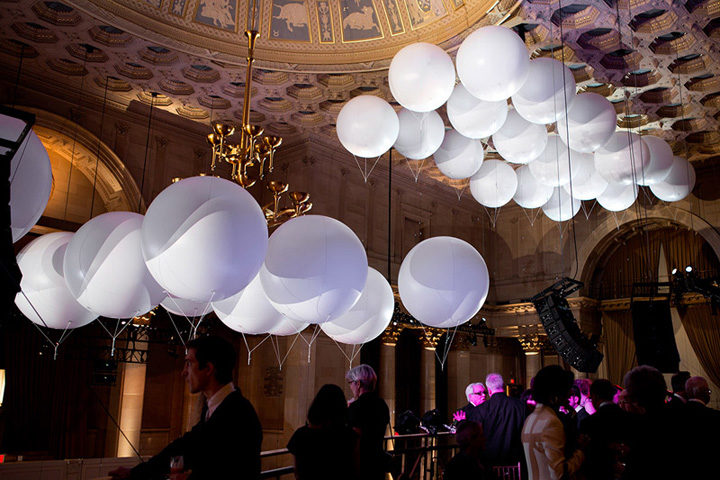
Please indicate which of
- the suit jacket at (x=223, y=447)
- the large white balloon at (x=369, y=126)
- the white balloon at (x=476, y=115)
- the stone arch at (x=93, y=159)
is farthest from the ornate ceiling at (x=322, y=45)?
the suit jacket at (x=223, y=447)

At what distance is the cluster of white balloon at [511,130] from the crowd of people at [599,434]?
122 inches

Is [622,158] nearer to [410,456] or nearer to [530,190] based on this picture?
[530,190]

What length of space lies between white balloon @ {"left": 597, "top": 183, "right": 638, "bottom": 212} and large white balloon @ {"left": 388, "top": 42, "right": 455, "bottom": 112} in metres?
3.15

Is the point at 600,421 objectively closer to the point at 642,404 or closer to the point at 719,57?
the point at 642,404

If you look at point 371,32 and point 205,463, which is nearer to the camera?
point 205,463

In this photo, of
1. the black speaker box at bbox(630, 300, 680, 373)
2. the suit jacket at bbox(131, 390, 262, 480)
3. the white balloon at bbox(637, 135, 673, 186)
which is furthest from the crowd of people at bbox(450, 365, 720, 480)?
the black speaker box at bbox(630, 300, 680, 373)

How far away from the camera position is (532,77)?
6.65 m

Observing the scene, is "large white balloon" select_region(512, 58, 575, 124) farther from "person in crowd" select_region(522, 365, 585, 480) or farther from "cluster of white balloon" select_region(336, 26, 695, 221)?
"person in crowd" select_region(522, 365, 585, 480)

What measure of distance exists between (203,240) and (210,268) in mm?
194

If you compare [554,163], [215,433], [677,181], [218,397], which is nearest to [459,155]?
[554,163]

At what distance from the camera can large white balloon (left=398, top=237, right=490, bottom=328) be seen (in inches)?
231

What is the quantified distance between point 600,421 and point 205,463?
97.7 inches

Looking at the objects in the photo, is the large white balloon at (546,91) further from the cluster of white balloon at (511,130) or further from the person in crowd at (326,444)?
the person in crowd at (326,444)

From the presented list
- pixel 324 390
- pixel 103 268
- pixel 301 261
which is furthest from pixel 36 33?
pixel 324 390
